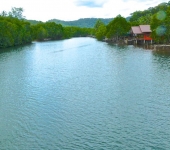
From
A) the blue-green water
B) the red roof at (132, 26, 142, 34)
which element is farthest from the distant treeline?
the blue-green water

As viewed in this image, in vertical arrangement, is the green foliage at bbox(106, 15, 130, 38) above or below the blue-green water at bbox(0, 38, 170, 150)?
above

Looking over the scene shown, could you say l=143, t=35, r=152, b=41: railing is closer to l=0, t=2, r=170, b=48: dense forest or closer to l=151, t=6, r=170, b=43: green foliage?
l=0, t=2, r=170, b=48: dense forest

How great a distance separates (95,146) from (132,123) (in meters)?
5.52

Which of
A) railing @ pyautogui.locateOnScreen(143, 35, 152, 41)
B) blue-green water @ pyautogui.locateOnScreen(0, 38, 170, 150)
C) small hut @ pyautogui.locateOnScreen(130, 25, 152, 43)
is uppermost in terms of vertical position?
small hut @ pyautogui.locateOnScreen(130, 25, 152, 43)

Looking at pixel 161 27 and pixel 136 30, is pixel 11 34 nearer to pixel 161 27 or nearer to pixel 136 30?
pixel 136 30

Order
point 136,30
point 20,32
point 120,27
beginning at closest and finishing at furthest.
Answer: point 136,30
point 120,27
point 20,32

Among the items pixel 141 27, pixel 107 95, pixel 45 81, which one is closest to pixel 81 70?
pixel 45 81

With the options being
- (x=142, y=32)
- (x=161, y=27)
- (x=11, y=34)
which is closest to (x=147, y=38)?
(x=142, y=32)

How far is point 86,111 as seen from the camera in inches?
1088

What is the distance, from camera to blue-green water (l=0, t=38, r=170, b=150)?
69.1ft

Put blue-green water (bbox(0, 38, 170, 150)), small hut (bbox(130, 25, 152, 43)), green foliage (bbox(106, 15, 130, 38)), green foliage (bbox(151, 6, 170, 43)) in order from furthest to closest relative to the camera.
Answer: green foliage (bbox(106, 15, 130, 38))
small hut (bbox(130, 25, 152, 43))
green foliage (bbox(151, 6, 170, 43))
blue-green water (bbox(0, 38, 170, 150))

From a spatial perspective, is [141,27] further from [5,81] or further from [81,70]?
[5,81]

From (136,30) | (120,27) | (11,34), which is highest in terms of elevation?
(120,27)

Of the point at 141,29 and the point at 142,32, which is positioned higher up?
the point at 141,29
